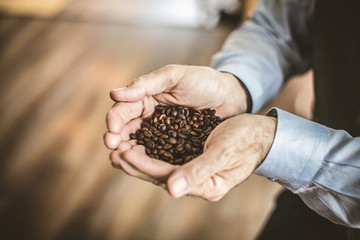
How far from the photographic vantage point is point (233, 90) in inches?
46.9

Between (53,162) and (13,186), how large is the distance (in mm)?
297

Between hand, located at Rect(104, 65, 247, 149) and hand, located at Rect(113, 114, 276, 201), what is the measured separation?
10 centimetres

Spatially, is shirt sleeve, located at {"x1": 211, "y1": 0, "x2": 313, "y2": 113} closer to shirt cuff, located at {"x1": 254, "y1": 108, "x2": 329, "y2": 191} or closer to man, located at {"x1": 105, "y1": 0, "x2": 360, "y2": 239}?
man, located at {"x1": 105, "y1": 0, "x2": 360, "y2": 239}

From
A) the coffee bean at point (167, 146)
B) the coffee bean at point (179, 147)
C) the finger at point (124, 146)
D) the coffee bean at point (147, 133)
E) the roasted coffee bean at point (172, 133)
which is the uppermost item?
the finger at point (124, 146)

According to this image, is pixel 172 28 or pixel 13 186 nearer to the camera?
pixel 13 186

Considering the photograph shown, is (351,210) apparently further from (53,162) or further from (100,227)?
(53,162)

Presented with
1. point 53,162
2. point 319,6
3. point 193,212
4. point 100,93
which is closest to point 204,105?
point 319,6

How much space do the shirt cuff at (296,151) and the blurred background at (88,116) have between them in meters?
1.17

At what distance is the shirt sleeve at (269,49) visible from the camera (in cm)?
126

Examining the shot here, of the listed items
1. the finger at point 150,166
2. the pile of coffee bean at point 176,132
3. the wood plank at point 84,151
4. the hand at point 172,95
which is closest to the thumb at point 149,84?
the hand at point 172,95

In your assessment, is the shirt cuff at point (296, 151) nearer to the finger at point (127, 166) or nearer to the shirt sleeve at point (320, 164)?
the shirt sleeve at point (320, 164)

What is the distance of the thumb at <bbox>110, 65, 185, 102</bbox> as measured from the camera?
3.27ft

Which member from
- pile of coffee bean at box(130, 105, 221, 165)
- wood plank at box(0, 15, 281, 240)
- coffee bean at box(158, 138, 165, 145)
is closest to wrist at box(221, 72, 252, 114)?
pile of coffee bean at box(130, 105, 221, 165)

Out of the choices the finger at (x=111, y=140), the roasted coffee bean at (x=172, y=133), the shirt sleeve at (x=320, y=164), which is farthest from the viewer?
the roasted coffee bean at (x=172, y=133)
